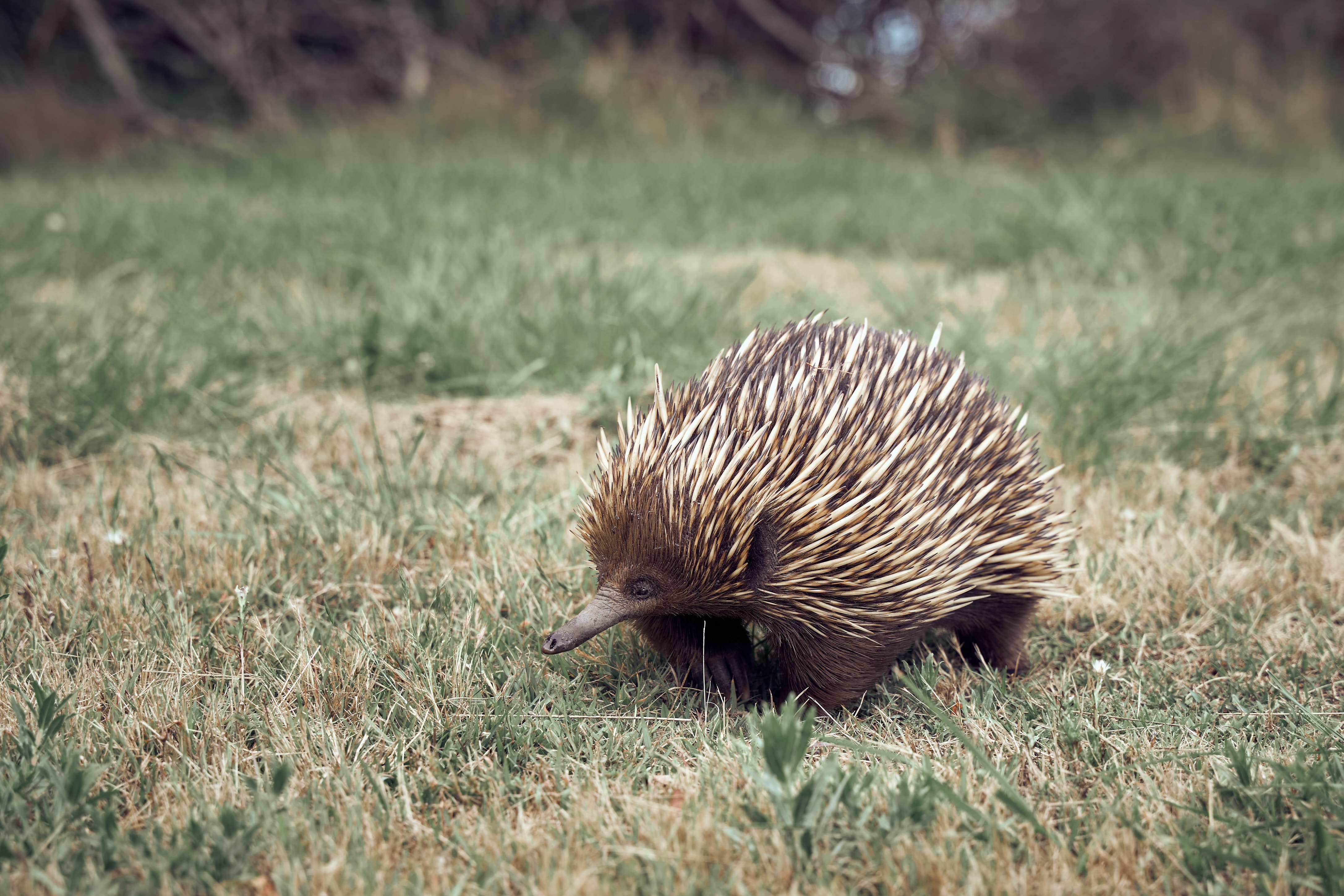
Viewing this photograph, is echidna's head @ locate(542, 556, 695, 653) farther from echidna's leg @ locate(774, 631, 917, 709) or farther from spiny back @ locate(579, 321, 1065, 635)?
echidna's leg @ locate(774, 631, 917, 709)

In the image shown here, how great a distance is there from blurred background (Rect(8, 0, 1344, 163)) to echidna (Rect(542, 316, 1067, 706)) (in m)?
7.15

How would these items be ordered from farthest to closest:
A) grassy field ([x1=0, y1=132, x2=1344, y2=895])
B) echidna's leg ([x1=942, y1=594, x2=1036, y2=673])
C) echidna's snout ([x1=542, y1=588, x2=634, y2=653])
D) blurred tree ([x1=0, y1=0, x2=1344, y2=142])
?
blurred tree ([x1=0, y1=0, x2=1344, y2=142]), echidna's leg ([x1=942, y1=594, x2=1036, y2=673]), echidna's snout ([x1=542, y1=588, x2=634, y2=653]), grassy field ([x1=0, y1=132, x2=1344, y2=895])

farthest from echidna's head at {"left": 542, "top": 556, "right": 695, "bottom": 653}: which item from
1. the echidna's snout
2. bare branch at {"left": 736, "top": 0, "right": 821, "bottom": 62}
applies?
bare branch at {"left": 736, "top": 0, "right": 821, "bottom": 62}

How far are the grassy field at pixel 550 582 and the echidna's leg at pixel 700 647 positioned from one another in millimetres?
54

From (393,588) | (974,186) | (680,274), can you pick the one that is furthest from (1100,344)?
(974,186)

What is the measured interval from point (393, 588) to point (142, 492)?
1.01m

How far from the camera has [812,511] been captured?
1.96 m

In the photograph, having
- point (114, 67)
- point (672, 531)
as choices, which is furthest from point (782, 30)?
point (672, 531)

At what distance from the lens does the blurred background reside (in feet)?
29.5

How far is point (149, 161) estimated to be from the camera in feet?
25.9

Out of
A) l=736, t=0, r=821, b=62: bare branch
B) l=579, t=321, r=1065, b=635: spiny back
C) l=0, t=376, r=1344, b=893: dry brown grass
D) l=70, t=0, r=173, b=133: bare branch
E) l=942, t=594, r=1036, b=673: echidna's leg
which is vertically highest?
l=736, t=0, r=821, b=62: bare branch

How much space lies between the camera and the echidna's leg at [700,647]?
87.0 inches

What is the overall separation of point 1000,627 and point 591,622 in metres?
1.06

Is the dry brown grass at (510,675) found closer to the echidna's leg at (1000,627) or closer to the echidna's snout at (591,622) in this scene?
the echidna's leg at (1000,627)
